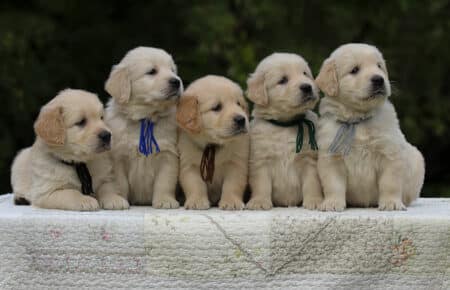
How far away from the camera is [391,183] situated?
443cm

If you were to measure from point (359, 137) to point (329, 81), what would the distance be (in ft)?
1.33

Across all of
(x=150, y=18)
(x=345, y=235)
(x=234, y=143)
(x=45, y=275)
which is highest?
(x=150, y=18)

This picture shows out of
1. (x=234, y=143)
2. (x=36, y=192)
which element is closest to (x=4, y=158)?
(x=36, y=192)

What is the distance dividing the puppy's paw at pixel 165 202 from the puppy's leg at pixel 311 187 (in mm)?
830

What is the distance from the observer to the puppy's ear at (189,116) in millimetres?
4555

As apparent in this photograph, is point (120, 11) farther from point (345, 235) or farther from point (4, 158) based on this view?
point (345, 235)

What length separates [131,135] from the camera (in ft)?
15.6

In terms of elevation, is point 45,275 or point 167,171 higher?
point 167,171

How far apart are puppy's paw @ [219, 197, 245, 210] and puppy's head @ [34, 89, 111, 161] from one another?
2.65 ft

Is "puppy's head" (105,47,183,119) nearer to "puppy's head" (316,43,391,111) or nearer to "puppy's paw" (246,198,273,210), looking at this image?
"puppy's paw" (246,198,273,210)

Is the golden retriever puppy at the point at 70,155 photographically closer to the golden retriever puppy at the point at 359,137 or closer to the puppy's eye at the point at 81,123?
the puppy's eye at the point at 81,123

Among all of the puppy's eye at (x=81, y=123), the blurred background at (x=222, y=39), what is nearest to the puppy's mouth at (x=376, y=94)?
the puppy's eye at (x=81, y=123)

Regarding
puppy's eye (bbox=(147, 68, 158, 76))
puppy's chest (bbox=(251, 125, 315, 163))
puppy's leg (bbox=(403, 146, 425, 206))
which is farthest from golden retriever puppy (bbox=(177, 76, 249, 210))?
puppy's leg (bbox=(403, 146, 425, 206))

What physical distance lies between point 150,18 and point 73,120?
451 centimetres
